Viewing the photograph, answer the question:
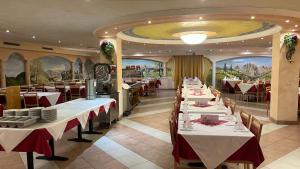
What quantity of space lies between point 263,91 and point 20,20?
10.1 m

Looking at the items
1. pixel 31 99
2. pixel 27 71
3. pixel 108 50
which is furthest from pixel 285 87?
pixel 27 71

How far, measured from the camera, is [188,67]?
16875 millimetres

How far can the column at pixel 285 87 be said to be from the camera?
20.3ft

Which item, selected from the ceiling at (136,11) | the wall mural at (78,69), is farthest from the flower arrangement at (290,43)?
the wall mural at (78,69)

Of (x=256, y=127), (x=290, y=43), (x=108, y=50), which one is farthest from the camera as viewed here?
(x=108, y=50)

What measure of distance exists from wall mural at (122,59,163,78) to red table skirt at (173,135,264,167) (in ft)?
49.2

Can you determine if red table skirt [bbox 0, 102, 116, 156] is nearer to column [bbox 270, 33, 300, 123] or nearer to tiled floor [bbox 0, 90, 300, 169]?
tiled floor [bbox 0, 90, 300, 169]

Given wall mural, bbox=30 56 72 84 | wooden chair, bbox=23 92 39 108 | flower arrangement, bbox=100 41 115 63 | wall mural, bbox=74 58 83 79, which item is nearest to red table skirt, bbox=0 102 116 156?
flower arrangement, bbox=100 41 115 63

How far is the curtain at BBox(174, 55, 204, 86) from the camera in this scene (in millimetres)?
16609

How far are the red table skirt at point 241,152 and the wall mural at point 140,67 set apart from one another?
49.2ft

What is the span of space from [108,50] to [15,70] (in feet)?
19.5

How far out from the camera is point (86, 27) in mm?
6332

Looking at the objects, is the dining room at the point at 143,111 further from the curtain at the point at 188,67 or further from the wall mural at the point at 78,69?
the curtain at the point at 188,67

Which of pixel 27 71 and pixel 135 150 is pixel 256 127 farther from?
pixel 27 71
